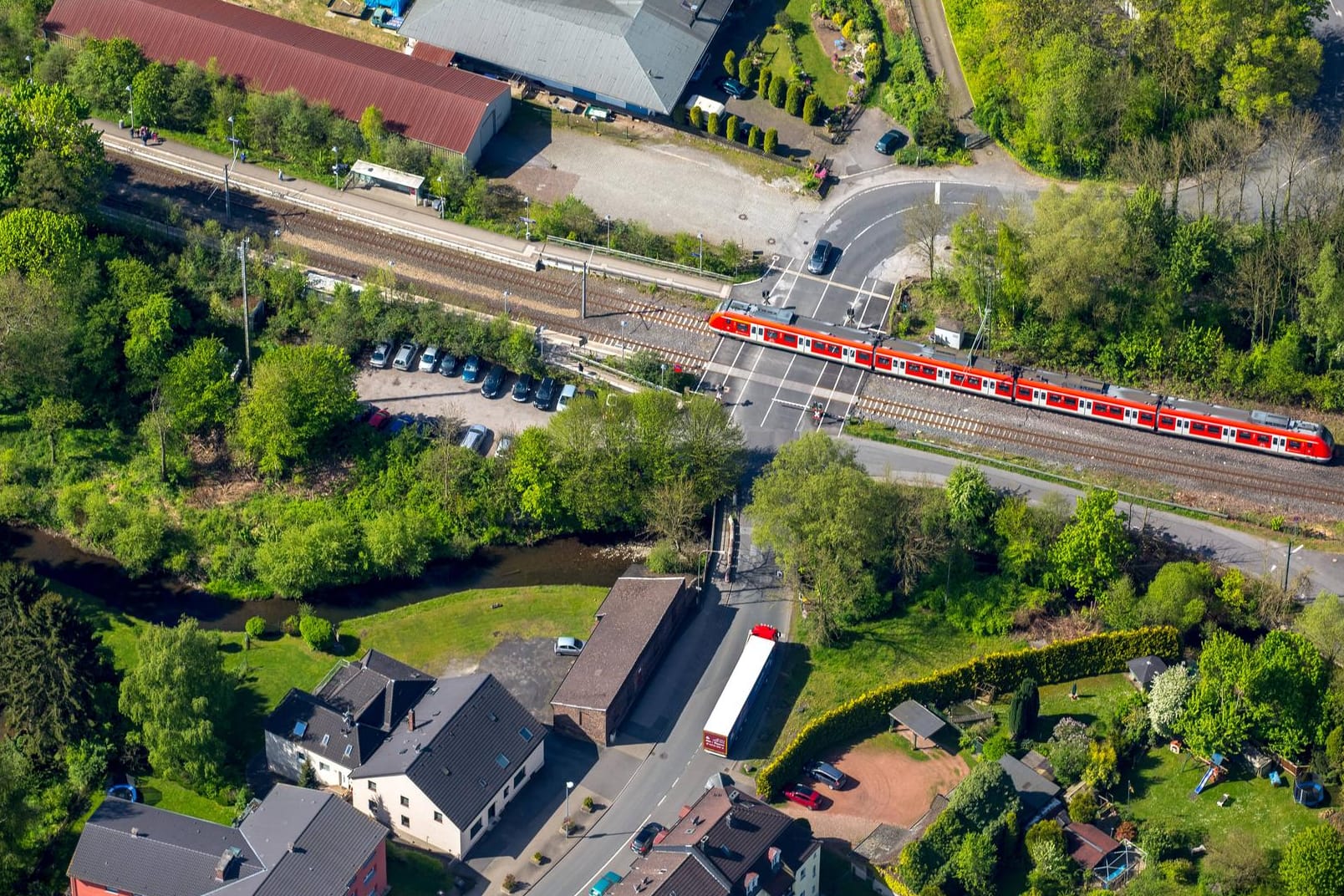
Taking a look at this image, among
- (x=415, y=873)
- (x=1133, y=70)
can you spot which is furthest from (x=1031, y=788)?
(x=1133, y=70)

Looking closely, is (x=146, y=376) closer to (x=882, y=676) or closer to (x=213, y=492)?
(x=213, y=492)

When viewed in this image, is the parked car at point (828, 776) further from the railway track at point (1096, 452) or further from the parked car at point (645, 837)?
the railway track at point (1096, 452)

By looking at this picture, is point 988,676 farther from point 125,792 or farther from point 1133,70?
point 1133,70

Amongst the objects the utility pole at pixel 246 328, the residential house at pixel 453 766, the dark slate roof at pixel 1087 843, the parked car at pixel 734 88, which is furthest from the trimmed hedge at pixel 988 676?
the parked car at pixel 734 88

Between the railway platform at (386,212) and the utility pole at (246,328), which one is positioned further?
the railway platform at (386,212)

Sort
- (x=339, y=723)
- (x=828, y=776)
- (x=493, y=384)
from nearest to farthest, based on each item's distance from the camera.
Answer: (x=339, y=723) < (x=828, y=776) < (x=493, y=384)

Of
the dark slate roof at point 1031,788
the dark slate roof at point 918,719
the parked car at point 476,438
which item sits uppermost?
the parked car at point 476,438

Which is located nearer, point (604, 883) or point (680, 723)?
point (604, 883)
